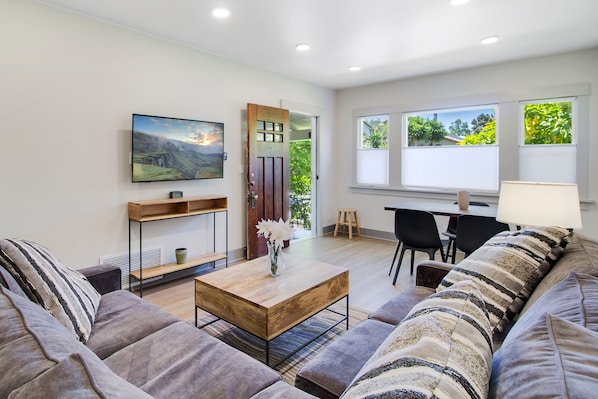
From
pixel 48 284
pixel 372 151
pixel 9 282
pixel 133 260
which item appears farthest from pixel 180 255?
pixel 372 151

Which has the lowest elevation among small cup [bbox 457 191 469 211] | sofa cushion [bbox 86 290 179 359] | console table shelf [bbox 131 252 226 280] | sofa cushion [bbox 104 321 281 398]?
console table shelf [bbox 131 252 226 280]

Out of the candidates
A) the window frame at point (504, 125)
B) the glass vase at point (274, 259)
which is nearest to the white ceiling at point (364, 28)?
the window frame at point (504, 125)

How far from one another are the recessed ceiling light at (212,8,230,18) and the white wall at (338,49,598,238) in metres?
3.30

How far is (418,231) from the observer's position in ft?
11.0

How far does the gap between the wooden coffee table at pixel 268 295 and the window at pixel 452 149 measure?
3222 millimetres

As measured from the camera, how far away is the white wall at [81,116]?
2.69 m

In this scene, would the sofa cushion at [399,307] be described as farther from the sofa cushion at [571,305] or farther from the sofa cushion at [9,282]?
the sofa cushion at [9,282]

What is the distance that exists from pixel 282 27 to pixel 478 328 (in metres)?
3.23

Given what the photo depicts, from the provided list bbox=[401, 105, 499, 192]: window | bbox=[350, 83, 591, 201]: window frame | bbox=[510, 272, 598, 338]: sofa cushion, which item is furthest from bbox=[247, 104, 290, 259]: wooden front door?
bbox=[510, 272, 598, 338]: sofa cushion

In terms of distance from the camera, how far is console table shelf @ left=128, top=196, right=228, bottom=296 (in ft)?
10.8

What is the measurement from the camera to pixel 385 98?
18.2 ft

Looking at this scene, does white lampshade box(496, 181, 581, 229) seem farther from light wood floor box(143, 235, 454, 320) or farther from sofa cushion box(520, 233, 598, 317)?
light wood floor box(143, 235, 454, 320)

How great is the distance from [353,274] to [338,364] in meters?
2.63

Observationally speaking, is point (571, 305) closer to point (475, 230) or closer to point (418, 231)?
point (475, 230)
